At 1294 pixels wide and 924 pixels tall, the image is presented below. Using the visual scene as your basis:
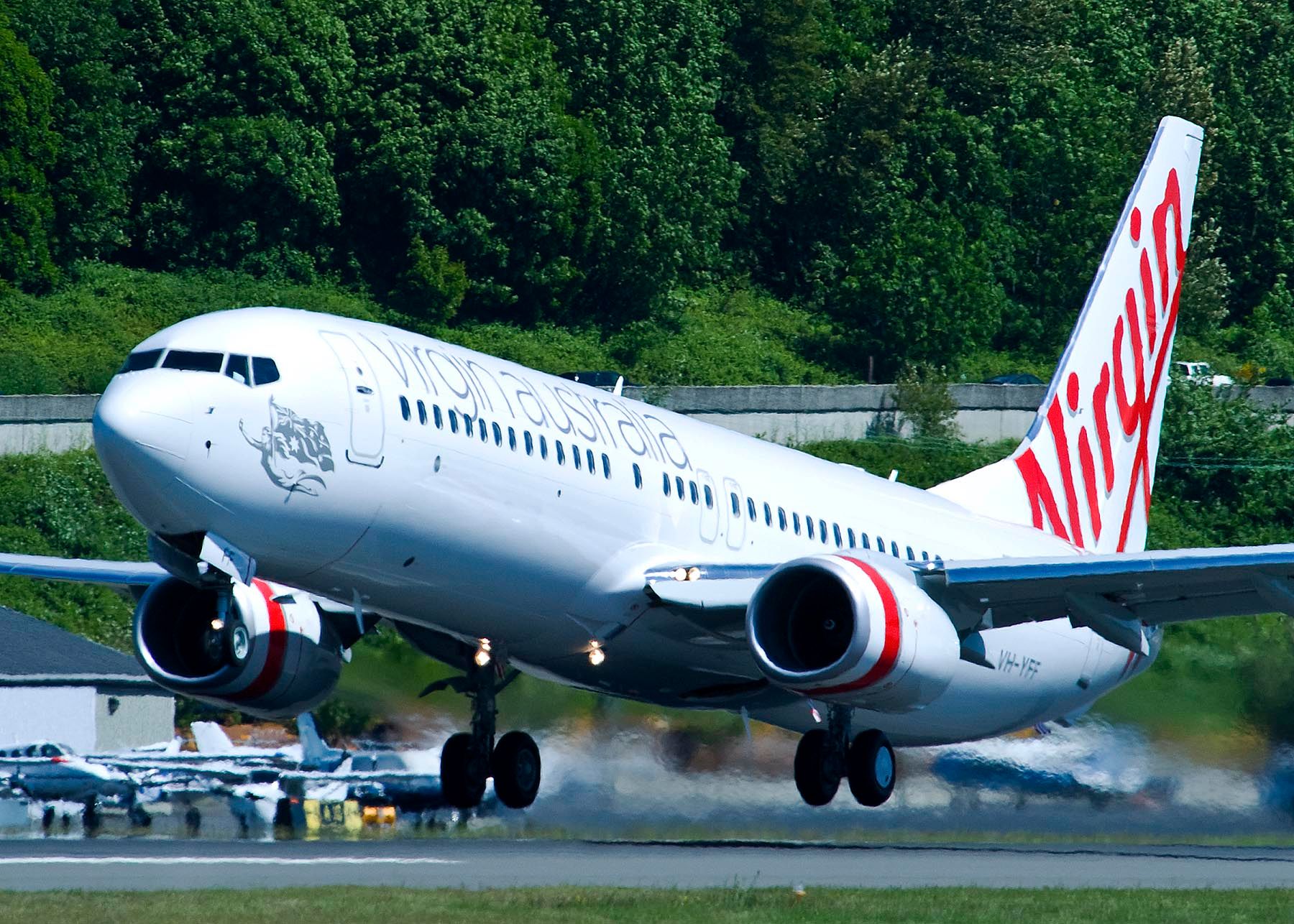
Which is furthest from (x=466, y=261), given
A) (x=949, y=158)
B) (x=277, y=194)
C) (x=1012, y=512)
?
(x=1012, y=512)

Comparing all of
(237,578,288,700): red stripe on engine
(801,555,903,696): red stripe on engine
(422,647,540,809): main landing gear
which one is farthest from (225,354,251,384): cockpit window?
(801,555,903,696): red stripe on engine

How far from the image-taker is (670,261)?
87.9 metres

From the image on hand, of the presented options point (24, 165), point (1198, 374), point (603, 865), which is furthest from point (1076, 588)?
point (1198, 374)

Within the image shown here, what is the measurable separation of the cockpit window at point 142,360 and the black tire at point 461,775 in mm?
8243

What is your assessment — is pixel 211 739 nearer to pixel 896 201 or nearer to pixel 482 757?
pixel 482 757

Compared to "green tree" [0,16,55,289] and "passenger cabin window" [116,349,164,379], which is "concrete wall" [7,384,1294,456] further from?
"passenger cabin window" [116,349,164,379]

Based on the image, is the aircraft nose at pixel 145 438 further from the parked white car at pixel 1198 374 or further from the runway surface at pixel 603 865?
the parked white car at pixel 1198 374

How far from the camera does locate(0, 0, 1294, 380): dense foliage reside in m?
81.9

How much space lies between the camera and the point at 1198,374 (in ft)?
283

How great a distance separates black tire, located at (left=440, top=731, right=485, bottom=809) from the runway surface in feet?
2.62

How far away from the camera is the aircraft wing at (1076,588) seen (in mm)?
29453

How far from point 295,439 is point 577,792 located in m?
11.1

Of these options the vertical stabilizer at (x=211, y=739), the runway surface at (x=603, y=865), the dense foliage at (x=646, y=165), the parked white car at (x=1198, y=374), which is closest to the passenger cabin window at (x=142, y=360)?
the runway surface at (x=603, y=865)

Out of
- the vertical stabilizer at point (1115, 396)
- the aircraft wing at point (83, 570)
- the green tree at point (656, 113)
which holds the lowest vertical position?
the aircraft wing at point (83, 570)
